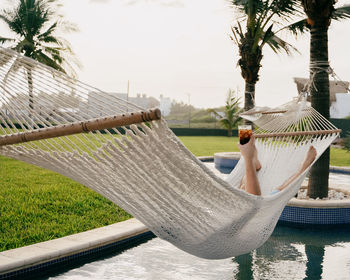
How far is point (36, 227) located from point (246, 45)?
4.46 meters

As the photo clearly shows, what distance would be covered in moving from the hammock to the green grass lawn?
3.22 feet

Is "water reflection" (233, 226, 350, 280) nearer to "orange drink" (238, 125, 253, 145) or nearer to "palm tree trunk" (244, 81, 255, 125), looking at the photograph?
"orange drink" (238, 125, 253, 145)

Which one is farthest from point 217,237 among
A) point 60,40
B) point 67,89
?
point 60,40

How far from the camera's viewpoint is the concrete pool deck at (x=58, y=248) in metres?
2.00

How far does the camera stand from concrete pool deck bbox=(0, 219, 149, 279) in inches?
78.8

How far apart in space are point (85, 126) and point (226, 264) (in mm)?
1410

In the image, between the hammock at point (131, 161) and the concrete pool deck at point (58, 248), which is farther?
the concrete pool deck at point (58, 248)

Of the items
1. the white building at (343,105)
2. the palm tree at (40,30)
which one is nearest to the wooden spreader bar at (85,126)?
the palm tree at (40,30)

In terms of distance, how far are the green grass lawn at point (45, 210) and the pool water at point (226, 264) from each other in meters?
0.54

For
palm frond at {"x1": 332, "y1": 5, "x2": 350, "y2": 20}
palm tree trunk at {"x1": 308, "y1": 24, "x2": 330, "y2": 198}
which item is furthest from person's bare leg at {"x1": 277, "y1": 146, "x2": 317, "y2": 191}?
palm frond at {"x1": 332, "y1": 5, "x2": 350, "y2": 20}

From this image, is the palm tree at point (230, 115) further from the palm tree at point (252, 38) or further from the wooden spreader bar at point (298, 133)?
the wooden spreader bar at point (298, 133)

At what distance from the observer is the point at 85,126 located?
1.39m

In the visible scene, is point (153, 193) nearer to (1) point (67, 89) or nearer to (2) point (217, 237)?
(2) point (217, 237)

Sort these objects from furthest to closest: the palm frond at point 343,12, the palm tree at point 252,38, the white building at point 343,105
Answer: the white building at point 343,105 → the palm tree at point 252,38 → the palm frond at point 343,12
